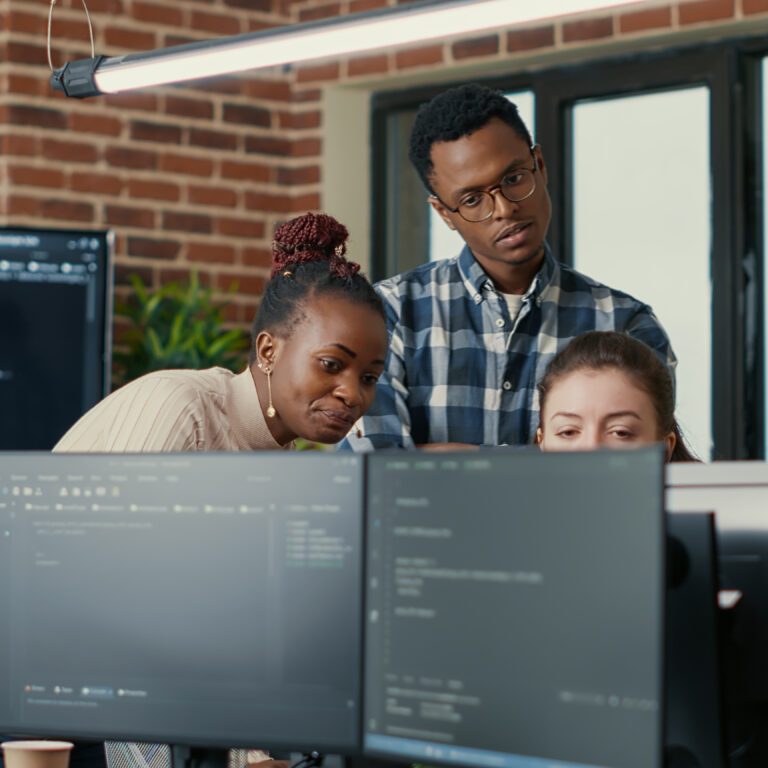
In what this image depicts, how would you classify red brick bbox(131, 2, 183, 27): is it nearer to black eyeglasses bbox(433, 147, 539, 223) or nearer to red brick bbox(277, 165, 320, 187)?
red brick bbox(277, 165, 320, 187)

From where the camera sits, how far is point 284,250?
2074mm

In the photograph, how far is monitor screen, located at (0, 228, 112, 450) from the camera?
10.9ft

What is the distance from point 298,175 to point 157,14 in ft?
2.15

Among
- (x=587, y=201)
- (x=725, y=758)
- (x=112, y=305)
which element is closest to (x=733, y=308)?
(x=587, y=201)

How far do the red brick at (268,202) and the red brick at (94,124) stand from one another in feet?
1.58

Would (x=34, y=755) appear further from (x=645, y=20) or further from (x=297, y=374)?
(x=645, y=20)

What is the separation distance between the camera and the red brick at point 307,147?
4.05m

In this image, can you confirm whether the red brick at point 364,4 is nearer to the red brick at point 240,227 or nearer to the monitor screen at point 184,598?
the red brick at point 240,227

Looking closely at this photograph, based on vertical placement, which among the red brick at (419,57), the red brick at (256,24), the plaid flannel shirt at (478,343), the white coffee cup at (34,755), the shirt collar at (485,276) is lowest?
the white coffee cup at (34,755)

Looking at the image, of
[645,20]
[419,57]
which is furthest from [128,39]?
[645,20]

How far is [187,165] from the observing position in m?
3.89

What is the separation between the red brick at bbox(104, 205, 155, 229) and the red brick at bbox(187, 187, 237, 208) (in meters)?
0.16

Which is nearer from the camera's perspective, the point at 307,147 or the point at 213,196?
the point at 213,196

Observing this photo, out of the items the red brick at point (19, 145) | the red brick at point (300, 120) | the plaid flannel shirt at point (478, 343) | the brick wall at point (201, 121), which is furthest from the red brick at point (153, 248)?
the plaid flannel shirt at point (478, 343)
